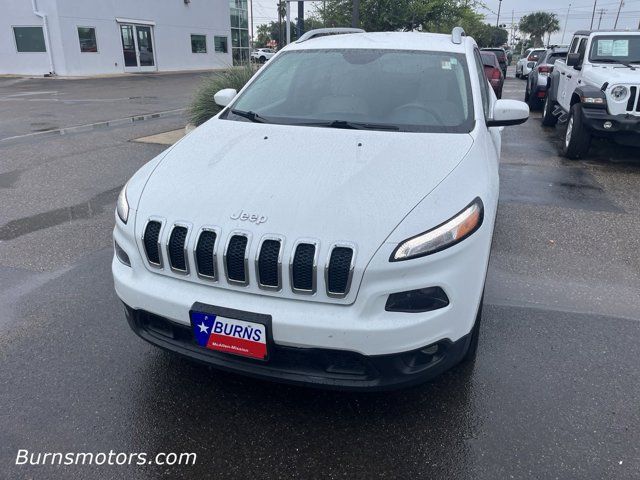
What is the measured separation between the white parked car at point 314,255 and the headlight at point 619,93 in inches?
219

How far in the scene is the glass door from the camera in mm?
29578

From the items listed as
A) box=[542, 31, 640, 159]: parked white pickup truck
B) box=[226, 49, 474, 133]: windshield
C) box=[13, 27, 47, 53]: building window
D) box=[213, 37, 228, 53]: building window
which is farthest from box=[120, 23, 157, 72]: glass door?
box=[226, 49, 474, 133]: windshield

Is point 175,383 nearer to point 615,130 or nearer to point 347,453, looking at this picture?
point 347,453

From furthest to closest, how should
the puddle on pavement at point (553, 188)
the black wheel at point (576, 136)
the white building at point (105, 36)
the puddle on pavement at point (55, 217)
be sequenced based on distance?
the white building at point (105, 36) < the black wheel at point (576, 136) < the puddle on pavement at point (553, 188) < the puddle on pavement at point (55, 217)

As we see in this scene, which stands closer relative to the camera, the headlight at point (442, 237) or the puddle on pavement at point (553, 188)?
the headlight at point (442, 237)

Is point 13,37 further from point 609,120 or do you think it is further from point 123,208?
point 123,208

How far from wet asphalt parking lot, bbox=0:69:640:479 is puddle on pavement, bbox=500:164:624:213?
1248 millimetres

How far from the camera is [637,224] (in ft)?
18.1

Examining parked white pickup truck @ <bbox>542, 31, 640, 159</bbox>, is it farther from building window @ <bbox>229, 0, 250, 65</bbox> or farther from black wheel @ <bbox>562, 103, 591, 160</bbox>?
building window @ <bbox>229, 0, 250, 65</bbox>

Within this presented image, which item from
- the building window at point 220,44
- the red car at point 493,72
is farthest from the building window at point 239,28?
the red car at point 493,72

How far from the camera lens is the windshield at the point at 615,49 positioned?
8.19 metres

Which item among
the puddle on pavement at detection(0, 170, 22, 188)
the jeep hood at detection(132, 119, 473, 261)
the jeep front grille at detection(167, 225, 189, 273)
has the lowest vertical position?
the puddle on pavement at detection(0, 170, 22, 188)

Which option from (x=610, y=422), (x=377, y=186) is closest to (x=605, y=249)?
(x=610, y=422)

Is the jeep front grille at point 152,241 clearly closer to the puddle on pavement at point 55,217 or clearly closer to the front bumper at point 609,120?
the puddle on pavement at point 55,217
